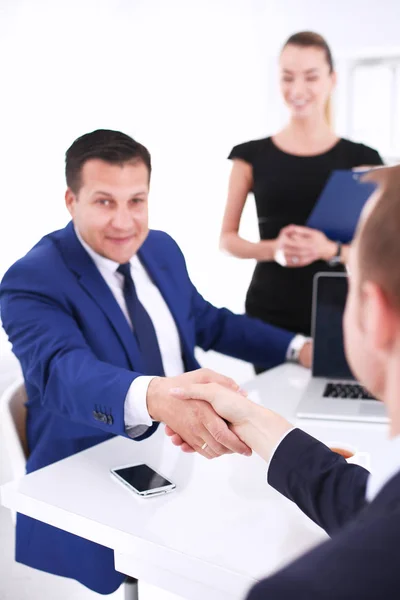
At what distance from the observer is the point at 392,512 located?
507 millimetres

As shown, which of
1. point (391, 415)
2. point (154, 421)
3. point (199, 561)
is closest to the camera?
point (391, 415)

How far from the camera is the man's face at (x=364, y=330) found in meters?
0.63

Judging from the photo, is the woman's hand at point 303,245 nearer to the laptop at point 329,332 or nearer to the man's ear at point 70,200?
the laptop at point 329,332

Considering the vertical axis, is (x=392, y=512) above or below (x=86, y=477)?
above

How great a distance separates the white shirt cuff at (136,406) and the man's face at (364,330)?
2.47 ft

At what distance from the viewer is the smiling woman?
2484mm

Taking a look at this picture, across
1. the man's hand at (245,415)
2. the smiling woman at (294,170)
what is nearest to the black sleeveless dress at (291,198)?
the smiling woman at (294,170)

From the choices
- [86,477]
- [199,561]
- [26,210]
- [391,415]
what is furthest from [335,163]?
[391,415]

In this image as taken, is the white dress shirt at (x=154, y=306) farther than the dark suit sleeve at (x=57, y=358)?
Yes

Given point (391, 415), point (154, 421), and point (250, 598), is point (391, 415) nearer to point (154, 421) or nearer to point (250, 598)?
point (250, 598)

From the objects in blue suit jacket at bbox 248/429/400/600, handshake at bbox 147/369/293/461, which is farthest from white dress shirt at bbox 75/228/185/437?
blue suit jacket at bbox 248/429/400/600

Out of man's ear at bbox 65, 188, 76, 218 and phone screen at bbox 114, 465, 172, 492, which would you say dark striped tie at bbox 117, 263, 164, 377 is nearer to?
man's ear at bbox 65, 188, 76, 218

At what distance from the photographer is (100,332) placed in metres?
1.71

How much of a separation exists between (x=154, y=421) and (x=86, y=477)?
0.75 feet
